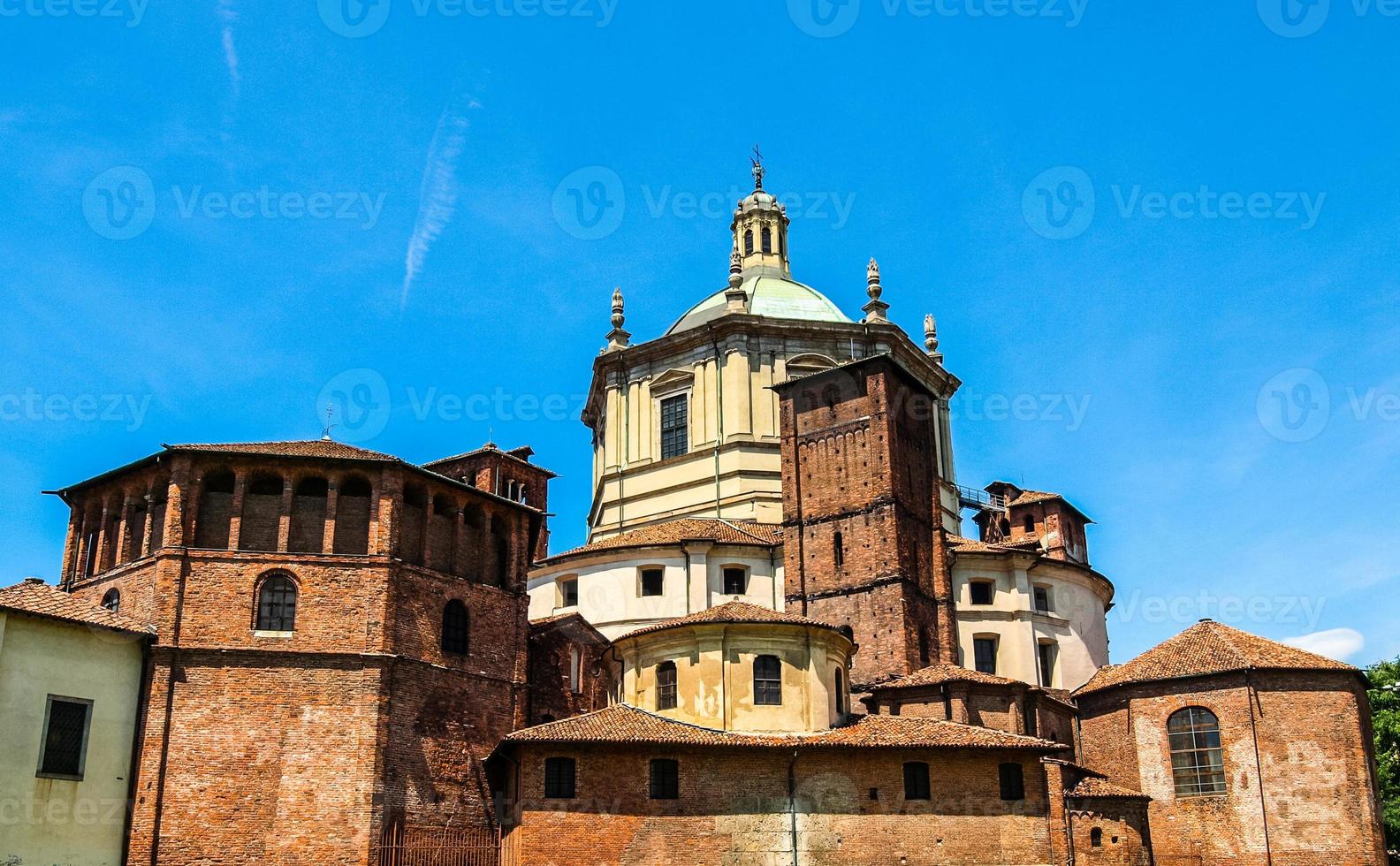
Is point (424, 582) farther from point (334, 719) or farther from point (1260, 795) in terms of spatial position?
point (1260, 795)

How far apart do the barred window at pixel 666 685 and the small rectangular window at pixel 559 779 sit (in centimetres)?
415

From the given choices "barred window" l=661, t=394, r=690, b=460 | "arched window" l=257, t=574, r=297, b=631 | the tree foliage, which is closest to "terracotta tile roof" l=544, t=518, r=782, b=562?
"barred window" l=661, t=394, r=690, b=460

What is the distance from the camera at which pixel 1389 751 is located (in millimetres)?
53719

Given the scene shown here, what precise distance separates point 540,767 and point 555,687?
693 centimetres

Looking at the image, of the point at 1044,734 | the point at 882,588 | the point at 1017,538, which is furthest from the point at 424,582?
the point at 1017,538

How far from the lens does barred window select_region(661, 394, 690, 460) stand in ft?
181

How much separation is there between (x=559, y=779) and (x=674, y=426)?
76.4 feet

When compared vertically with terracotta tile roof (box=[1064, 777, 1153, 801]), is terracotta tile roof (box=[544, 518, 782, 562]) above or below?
above

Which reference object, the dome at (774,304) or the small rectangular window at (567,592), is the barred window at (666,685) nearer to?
the small rectangular window at (567,592)

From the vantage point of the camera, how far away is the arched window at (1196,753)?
43812mm

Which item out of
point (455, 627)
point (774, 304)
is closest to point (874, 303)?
point (774, 304)

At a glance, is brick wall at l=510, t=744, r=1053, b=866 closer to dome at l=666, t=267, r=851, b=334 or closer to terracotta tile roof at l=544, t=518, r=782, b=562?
terracotta tile roof at l=544, t=518, r=782, b=562

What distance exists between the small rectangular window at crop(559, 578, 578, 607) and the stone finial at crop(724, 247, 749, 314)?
1380 cm

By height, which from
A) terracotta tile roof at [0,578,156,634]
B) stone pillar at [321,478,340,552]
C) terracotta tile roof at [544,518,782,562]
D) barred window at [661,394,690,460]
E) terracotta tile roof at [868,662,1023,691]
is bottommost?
terracotta tile roof at [868,662,1023,691]
